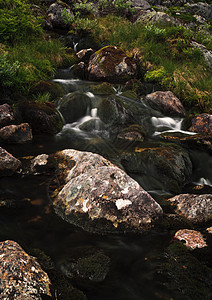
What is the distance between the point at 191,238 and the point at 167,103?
278 inches

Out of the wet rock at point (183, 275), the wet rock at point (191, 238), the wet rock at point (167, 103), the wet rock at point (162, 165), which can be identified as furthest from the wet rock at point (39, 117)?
the wet rock at point (183, 275)

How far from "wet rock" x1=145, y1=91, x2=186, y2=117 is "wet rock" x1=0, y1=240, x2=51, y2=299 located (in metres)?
8.12

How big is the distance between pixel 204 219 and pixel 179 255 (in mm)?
1119

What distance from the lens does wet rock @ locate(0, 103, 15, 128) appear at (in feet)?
21.0

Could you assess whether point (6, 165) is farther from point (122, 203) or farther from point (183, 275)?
point (183, 275)

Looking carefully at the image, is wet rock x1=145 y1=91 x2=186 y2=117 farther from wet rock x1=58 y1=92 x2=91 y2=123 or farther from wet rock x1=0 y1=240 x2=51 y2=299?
wet rock x1=0 y1=240 x2=51 y2=299

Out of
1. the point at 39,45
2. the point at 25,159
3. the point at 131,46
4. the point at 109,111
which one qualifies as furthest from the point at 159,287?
the point at 131,46

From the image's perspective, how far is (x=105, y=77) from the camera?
10242 mm

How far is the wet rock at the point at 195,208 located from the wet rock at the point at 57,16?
1632 cm

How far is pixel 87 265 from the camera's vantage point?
2.51 metres

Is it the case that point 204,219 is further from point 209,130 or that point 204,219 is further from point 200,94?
point 200,94

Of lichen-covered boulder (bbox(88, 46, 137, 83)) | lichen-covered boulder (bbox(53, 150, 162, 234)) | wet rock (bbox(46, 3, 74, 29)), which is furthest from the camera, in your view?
wet rock (bbox(46, 3, 74, 29))

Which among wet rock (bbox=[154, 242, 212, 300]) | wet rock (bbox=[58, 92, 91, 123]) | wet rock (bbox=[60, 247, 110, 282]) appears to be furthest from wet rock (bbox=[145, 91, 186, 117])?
wet rock (bbox=[60, 247, 110, 282])

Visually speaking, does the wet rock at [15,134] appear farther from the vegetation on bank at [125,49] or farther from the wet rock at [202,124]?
the wet rock at [202,124]
